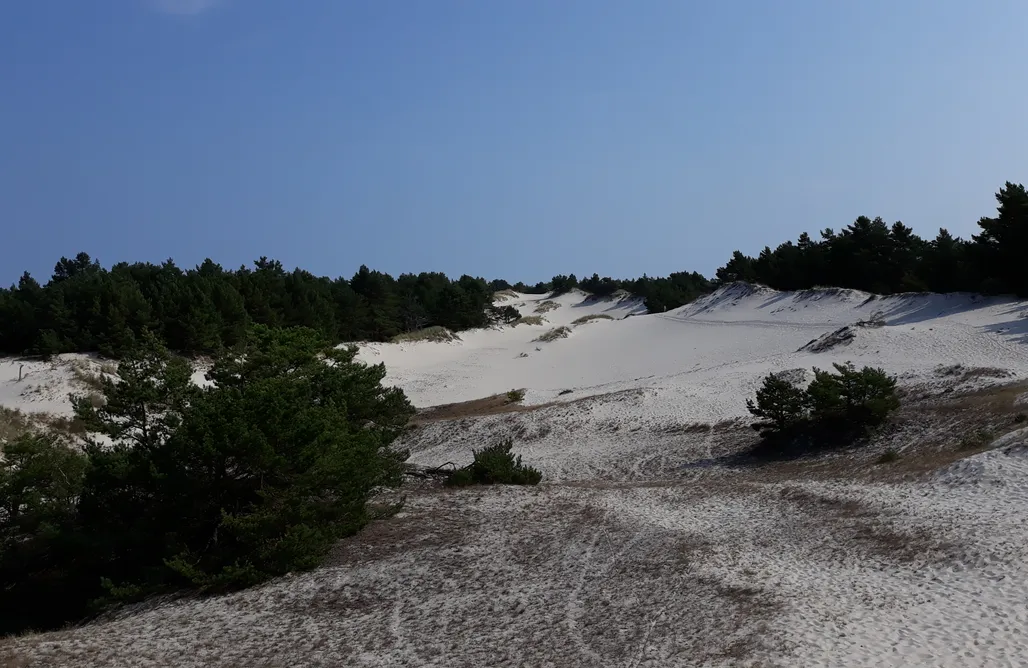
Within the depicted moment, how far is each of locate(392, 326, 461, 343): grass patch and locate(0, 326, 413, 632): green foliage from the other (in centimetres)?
3936

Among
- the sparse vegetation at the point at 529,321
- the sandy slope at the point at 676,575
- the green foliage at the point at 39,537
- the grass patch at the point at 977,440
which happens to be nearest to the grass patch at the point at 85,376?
the green foliage at the point at 39,537

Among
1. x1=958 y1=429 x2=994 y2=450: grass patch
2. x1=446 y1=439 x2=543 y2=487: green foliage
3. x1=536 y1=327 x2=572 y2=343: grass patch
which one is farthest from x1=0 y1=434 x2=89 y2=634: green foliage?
x1=536 y1=327 x2=572 y2=343: grass patch

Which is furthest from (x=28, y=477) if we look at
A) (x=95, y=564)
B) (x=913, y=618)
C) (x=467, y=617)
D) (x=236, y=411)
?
(x=913, y=618)

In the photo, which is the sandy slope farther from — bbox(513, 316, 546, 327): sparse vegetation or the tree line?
bbox(513, 316, 546, 327): sparse vegetation

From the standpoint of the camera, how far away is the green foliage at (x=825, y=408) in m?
20.9

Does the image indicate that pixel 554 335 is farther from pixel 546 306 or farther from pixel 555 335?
pixel 546 306

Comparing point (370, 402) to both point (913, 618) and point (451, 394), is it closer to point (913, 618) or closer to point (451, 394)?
point (913, 618)

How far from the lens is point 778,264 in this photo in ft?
219

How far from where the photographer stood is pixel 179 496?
13.9m

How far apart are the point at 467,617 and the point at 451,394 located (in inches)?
1198

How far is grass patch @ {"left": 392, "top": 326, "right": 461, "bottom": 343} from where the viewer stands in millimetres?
56147

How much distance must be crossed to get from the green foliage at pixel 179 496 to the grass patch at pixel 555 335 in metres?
41.1

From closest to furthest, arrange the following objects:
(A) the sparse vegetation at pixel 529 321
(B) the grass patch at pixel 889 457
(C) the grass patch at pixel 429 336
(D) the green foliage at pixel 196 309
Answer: (B) the grass patch at pixel 889 457 → (D) the green foliage at pixel 196 309 → (C) the grass patch at pixel 429 336 → (A) the sparse vegetation at pixel 529 321

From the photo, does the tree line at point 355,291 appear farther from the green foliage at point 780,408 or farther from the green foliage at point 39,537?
the green foliage at point 780,408
